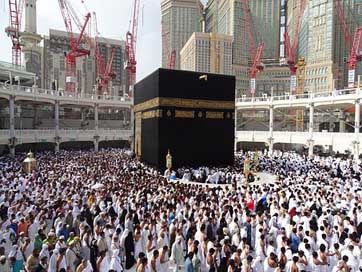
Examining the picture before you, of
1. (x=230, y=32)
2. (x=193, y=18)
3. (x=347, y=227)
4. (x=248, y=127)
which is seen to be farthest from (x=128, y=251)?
(x=193, y=18)

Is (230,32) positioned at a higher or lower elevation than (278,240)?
higher

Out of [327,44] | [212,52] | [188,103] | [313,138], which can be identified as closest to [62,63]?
[212,52]

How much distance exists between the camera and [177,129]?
22.5m

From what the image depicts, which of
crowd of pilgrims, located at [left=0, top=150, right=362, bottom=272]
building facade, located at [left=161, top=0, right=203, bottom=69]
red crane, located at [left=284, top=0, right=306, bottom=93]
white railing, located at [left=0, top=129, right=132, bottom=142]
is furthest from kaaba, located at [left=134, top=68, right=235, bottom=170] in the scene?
building facade, located at [left=161, top=0, right=203, bottom=69]

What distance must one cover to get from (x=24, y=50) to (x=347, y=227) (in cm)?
8470

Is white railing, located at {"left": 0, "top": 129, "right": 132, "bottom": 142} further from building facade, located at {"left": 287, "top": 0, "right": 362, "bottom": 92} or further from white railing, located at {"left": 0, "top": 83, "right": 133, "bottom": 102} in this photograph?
building facade, located at {"left": 287, "top": 0, "right": 362, "bottom": 92}

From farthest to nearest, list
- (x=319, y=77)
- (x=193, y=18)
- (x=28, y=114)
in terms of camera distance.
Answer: (x=193, y=18)
(x=319, y=77)
(x=28, y=114)

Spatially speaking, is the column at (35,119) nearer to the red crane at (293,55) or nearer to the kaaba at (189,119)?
the kaaba at (189,119)

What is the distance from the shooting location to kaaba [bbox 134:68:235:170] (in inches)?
870

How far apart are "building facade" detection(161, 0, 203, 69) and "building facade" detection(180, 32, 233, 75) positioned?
130 ft

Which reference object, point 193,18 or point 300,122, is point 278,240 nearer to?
point 300,122

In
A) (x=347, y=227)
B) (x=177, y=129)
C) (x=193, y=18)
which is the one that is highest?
(x=193, y=18)

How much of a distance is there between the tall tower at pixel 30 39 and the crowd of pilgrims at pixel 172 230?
7372 centimetres

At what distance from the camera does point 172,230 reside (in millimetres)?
8555
